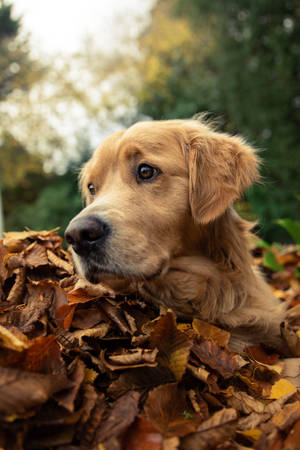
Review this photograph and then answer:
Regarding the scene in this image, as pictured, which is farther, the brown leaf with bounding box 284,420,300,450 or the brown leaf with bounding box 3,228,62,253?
the brown leaf with bounding box 3,228,62,253

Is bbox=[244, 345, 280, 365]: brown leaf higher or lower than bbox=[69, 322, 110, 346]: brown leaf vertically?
lower

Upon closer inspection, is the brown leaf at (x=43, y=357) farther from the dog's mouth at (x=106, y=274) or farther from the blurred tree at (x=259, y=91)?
the blurred tree at (x=259, y=91)

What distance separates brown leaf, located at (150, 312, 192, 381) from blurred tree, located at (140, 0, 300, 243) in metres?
8.32

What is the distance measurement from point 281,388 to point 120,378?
2.93 ft

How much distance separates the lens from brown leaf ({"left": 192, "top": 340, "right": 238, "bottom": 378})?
1.83 metres

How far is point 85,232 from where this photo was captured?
2100 mm

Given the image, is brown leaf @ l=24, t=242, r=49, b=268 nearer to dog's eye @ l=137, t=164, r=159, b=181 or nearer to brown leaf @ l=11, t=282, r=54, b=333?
brown leaf @ l=11, t=282, r=54, b=333

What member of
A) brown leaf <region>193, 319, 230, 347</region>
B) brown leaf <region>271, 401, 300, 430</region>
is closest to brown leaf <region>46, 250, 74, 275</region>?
brown leaf <region>193, 319, 230, 347</region>

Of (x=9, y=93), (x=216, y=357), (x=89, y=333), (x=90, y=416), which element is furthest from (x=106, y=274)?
(x=9, y=93)

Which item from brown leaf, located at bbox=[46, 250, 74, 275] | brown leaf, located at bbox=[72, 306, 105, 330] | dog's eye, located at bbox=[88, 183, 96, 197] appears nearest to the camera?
brown leaf, located at bbox=[72, 306, 105, 330]

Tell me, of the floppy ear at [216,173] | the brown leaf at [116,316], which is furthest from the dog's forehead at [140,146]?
the brown leaf at [116,316]

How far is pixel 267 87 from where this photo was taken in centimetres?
1192

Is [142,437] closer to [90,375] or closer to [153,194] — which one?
[90,375]

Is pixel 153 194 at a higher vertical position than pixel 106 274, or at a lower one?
higher
